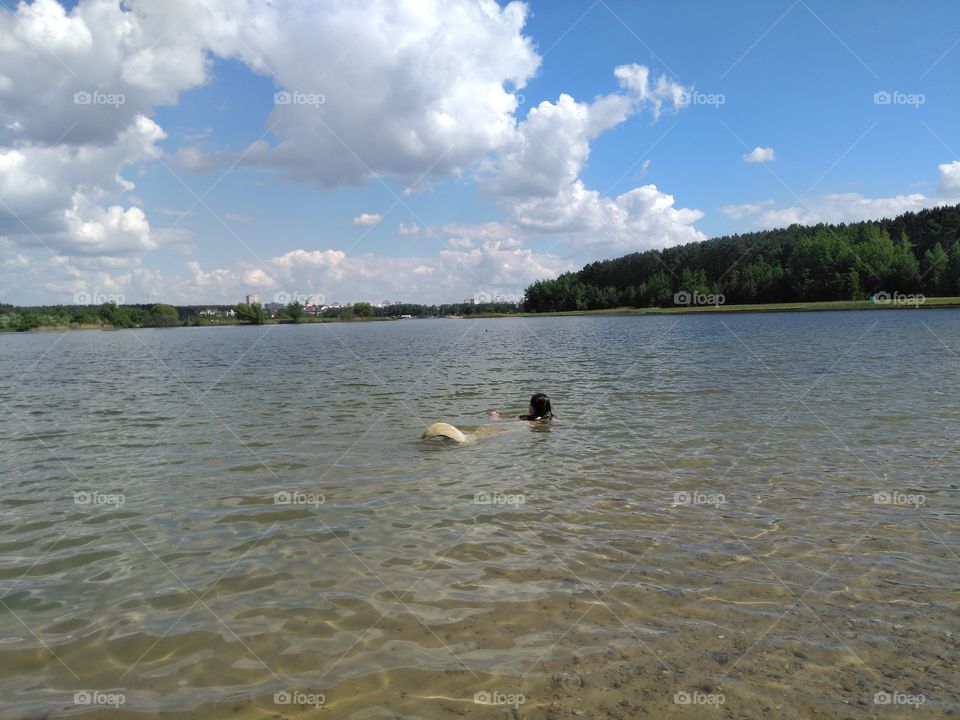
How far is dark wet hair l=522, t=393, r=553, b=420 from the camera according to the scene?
61.4 ft

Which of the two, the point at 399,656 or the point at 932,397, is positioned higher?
the point at 932,397

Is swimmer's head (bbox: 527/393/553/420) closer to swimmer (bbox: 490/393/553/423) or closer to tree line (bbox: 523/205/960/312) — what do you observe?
Answer: swimmer (bbox: 490/393/553/423)

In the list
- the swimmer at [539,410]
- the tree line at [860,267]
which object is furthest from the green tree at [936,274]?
the swimmer at [539,410]

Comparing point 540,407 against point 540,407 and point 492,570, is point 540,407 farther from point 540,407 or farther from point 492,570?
point 492,570

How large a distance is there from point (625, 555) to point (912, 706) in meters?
3.69

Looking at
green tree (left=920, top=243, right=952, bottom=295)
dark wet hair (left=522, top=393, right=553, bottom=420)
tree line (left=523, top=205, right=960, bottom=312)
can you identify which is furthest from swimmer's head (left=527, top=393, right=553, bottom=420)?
green tree (left=920, top=243, right=952, bottom=295)

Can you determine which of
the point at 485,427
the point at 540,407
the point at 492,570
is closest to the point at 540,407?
the point at 540,407

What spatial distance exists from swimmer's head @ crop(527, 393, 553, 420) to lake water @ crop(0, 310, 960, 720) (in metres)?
1.09

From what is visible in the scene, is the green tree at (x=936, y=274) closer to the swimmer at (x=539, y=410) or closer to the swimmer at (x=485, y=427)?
the swimmer at (x=539, y=410)

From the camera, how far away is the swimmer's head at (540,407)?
18.7 meters

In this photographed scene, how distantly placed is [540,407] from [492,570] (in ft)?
36.8

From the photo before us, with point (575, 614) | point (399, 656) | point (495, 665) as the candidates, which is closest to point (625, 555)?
point (575, 614)

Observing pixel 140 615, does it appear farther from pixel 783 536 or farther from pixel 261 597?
pixel 783 536

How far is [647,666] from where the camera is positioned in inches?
219
